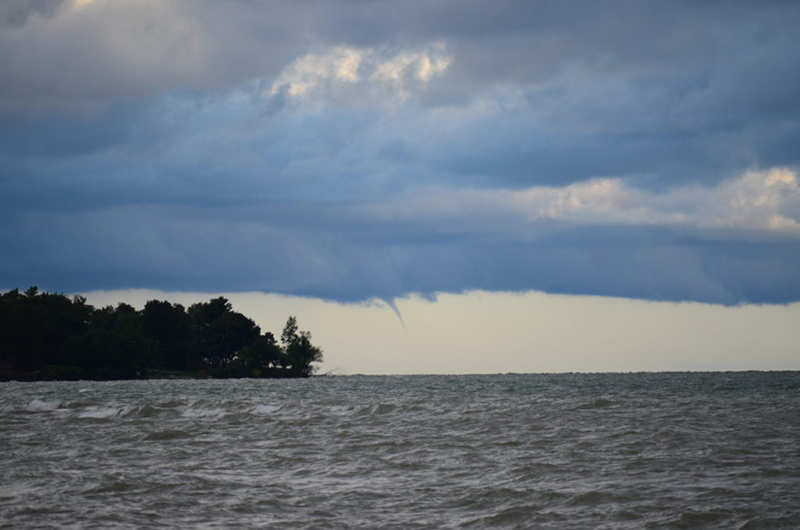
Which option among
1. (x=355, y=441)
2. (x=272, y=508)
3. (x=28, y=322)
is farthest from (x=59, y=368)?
(x=272, y=508)

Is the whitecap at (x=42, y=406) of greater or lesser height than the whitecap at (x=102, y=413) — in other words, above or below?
below

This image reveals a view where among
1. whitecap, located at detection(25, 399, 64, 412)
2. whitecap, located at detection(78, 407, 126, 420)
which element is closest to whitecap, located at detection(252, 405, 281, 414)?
whitecap, located at detection(78, 407, 126, 420)

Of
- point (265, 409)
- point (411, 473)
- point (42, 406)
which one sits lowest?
point (42, 406)

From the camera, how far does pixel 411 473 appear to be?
23.4 metres

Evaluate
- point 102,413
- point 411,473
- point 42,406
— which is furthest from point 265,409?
point 411,473

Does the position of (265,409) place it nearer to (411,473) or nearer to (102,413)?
(102,413)

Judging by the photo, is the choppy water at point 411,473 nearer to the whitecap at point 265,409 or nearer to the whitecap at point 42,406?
the whitecap at point 265,409

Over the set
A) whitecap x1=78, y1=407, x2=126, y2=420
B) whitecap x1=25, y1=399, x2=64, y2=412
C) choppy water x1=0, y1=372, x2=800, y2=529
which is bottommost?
whitecap x1=25, y1=399, x2=64, y2=412

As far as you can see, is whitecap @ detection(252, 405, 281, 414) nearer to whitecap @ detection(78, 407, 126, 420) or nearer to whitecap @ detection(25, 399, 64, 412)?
whitecap @ detection(78, 407, 126, 420)

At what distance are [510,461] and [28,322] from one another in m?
173

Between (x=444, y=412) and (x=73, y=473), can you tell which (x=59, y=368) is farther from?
(x=73, y=473)

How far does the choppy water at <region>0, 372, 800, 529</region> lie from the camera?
1717cm

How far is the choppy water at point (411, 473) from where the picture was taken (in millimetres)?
17172

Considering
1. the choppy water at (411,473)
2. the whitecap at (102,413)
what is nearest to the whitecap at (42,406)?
the whitecap at (102,413)
